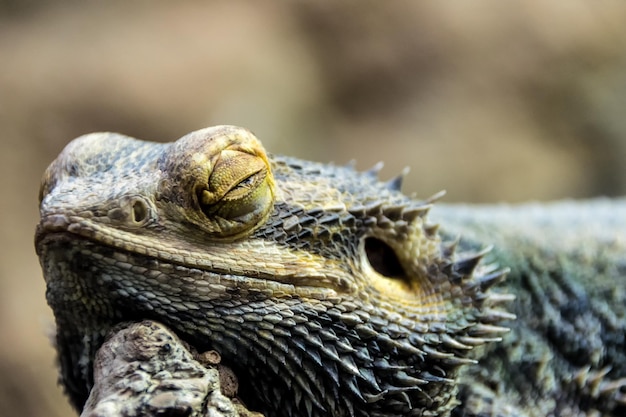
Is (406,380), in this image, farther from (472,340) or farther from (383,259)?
(383,259)

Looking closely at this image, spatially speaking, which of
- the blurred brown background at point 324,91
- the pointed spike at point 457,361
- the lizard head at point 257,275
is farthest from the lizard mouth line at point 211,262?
the blurred brown background at point 324,91

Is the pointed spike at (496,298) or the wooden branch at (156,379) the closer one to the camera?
the wooden branch at (156,379)

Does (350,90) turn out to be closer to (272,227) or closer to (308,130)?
(308,130)

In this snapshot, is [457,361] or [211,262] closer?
[211,262]

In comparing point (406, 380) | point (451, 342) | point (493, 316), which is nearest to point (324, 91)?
point (493, 316)

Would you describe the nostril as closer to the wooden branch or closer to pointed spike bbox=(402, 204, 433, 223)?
the wooden branch

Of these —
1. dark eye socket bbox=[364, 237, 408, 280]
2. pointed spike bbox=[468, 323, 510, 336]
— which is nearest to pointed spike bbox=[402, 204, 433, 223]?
dark eye socket bbox=[364, 237, 408, 280]

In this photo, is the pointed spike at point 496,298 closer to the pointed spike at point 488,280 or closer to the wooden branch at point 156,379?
the pointed spike at point 488,280
